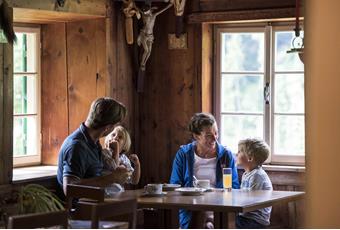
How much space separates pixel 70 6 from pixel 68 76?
2.23 feet

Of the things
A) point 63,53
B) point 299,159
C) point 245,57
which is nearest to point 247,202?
point 299,159

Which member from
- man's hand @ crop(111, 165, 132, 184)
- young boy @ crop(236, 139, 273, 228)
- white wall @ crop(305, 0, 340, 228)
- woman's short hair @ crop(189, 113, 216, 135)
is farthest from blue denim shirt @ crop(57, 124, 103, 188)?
white wall @ crop(305, 0, 340, 228)

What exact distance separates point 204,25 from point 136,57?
615 millimetres

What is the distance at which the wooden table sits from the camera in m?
3.94

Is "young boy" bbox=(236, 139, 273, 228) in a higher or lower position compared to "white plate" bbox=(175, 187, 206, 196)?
higher

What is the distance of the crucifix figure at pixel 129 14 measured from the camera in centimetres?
552

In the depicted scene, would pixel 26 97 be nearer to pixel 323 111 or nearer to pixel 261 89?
pixel 261 89

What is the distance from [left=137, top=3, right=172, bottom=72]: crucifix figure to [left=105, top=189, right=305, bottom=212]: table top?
4.91 feet

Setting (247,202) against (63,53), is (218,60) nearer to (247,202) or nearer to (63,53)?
(63,53)

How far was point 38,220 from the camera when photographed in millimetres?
2686

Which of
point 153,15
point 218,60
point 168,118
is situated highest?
point 153,15

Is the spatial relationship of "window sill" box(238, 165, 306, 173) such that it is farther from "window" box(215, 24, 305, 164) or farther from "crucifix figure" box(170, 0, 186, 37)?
"crucifix figure" box(170, 0, 186, 37)

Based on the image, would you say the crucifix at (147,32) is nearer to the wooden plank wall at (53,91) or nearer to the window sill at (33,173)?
the wooden plank wall at (53,91)

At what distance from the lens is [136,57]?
5.73 metres
